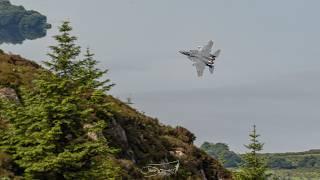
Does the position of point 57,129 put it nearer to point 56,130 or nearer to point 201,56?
point 56,130

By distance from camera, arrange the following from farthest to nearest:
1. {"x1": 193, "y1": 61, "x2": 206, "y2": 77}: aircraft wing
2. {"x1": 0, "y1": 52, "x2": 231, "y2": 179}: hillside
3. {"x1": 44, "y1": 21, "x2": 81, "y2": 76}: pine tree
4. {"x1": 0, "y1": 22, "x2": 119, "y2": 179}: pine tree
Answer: {"x1": 193, "y1": 61, "x2": 206, "y2": 77}: aircraft wing, {"x1": 0, "y1": 52, "x2": 231, "y2": 179}: hillside, {"x1": 44, "y1": 21, "x2": 81, "y2": 76}: pine tree, {"x1": 0, "y1": 22, "x2": 119, "y2": 179}: pine tree

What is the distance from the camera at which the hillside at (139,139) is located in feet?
147

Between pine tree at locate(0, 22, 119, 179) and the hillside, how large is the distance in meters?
7.42

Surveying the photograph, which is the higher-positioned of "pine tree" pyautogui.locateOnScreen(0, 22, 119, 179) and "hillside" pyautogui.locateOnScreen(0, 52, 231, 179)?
"hillside" pyautogui.locateOnScreen(0, 52, 231, 179)

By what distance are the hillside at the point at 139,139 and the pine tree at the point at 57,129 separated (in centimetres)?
742

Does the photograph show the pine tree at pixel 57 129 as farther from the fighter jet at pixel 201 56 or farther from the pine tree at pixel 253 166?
the fighter jet at pixel 201 56

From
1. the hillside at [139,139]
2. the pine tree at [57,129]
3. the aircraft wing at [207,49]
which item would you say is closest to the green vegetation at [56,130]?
the pine tree at [57,129]

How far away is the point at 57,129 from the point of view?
26.5m

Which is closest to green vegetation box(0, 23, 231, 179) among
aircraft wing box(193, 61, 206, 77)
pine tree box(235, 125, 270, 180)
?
pine tree box(235, 125, 270, 180)

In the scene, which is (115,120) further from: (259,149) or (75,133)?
(75,133)

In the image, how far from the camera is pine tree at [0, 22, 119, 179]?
87.9ft

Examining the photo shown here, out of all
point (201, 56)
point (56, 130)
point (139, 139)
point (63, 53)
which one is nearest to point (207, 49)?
point (201, 56)

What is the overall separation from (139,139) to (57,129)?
84.6 ft

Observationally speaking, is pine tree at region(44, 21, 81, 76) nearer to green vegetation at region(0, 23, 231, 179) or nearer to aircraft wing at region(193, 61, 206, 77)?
green vegetation at region(0, 23, 231, 179)
